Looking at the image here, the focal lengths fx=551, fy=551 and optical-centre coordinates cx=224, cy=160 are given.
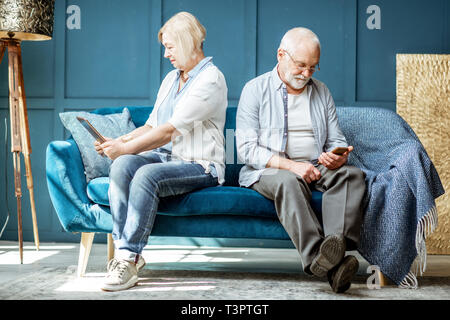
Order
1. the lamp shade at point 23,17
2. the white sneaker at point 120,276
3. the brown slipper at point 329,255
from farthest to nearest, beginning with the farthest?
the lamp shade at point 23,17
the white sneaker at point 120,276
the brown slipper at point 329,255

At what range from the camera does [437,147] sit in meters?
3.62

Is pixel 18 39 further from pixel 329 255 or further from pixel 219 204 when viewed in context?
pixel 329 255

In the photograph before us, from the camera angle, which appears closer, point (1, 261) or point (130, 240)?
point (130, 240)

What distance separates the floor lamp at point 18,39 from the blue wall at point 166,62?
692 millimetres

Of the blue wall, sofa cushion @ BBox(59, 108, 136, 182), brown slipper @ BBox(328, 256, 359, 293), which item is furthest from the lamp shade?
brown slipper @ BBox(328, 256, 359, 293)

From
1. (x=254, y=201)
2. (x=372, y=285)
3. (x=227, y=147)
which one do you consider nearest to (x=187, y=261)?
(x=227, y=147)

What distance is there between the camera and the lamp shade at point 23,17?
3027 millimetres

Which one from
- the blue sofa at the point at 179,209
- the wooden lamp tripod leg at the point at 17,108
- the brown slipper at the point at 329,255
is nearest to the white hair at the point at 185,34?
the blue sofa at the point at 179,209

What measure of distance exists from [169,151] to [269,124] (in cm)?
47

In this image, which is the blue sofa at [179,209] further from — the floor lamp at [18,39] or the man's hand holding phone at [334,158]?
the floor lamp at [18,39]

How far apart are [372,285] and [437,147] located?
1.63 meters

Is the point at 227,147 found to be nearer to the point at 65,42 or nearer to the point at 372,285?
the point at 372,285

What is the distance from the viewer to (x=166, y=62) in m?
3.91

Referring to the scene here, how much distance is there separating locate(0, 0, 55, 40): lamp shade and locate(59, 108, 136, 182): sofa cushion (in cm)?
61
